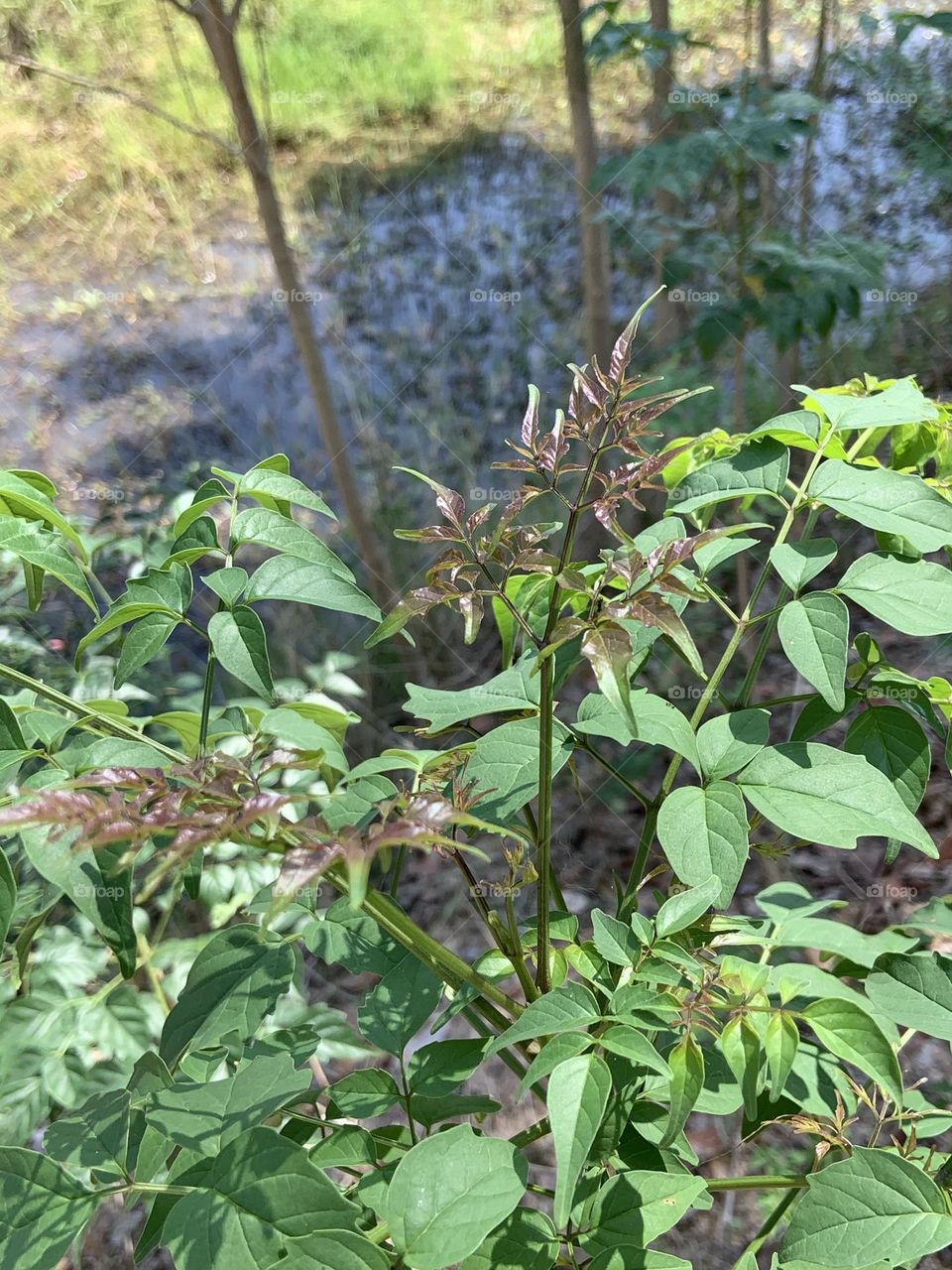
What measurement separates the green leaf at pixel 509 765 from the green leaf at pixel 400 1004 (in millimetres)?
131

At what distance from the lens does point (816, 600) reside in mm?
617

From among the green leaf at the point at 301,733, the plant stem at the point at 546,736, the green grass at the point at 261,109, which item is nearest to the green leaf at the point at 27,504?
the green leaf at the point at 301,733

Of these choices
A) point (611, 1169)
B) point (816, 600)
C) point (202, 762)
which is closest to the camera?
point (202, 762)

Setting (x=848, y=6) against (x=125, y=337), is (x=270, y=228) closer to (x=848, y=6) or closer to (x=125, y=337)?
(x=125, y=337)

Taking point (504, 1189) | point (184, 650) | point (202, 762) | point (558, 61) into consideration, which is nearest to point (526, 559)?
point (202, 762)

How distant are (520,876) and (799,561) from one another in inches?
11.1

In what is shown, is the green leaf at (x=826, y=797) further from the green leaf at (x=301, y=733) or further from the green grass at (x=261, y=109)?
the green grass at (x=261, y=109)

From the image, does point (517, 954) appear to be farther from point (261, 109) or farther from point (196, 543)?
point (261, 109)

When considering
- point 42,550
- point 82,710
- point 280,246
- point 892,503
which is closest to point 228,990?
point 82,710

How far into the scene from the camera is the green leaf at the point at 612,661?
0.42 m

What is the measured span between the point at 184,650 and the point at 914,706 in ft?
9.55

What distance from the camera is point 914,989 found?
0.63 m

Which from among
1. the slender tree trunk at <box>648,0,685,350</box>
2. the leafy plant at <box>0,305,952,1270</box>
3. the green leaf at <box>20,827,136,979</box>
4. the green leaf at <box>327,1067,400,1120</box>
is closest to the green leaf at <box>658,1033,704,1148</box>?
the leafy plant at <box>0,305,952,1270</box>

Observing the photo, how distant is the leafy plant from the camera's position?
0.48 metres
